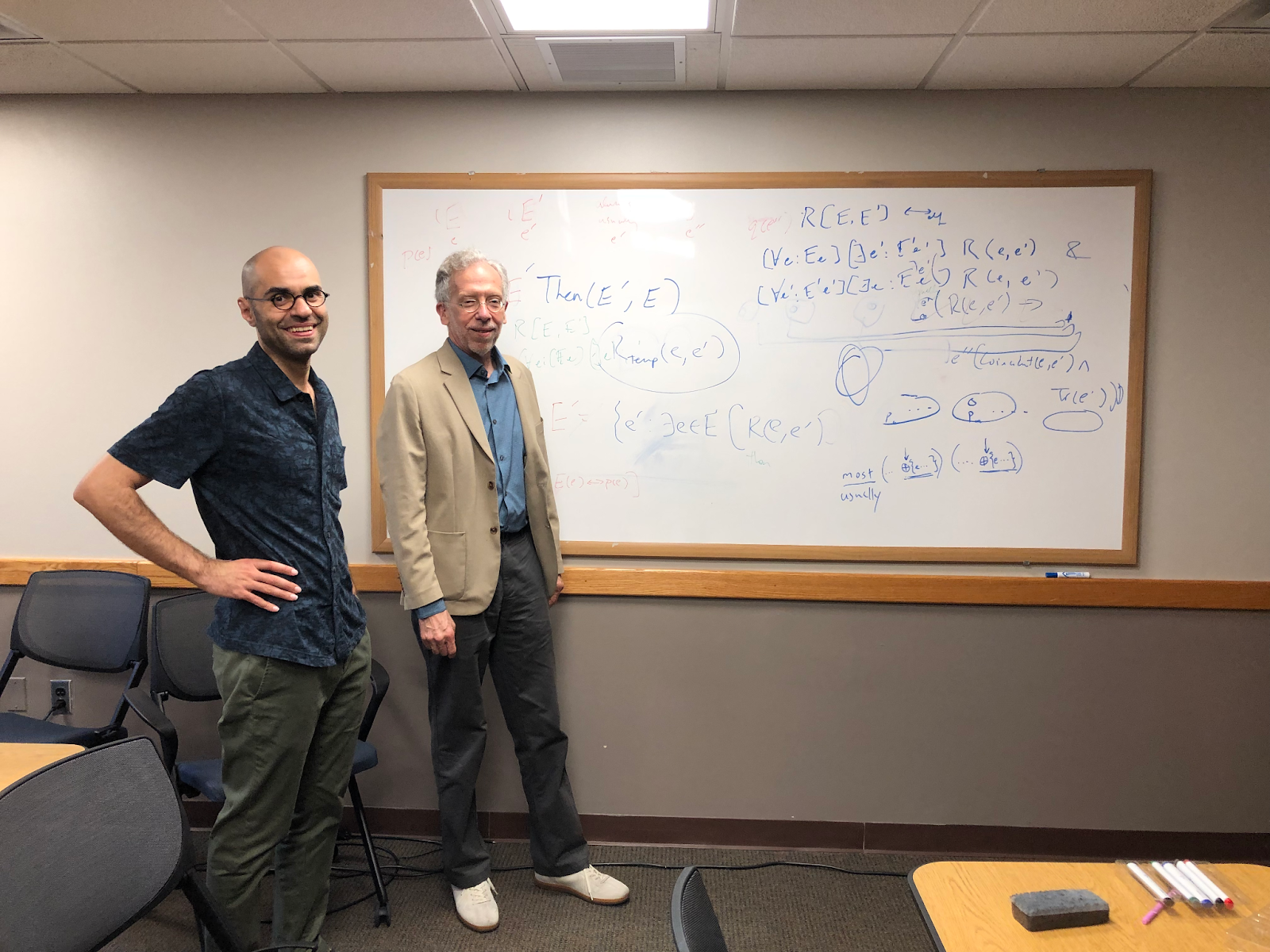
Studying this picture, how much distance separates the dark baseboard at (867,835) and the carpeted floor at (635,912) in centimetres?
5

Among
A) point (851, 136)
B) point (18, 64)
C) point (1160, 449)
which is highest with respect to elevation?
point (18, 64)

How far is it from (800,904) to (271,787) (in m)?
1.53

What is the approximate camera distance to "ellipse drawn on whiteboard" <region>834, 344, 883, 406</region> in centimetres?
261

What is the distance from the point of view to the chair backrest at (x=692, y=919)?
3.20 ft

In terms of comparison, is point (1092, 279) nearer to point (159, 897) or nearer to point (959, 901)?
point (959, 901)

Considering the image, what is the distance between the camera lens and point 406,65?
239 centimetres

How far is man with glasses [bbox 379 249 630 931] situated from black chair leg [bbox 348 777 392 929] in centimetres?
19

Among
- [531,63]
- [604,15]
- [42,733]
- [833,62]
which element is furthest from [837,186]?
[42,733]

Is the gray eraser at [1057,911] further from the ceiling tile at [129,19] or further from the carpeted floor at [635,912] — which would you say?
the ceiling tile at [129,19]

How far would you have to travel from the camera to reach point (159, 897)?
1.26 metres

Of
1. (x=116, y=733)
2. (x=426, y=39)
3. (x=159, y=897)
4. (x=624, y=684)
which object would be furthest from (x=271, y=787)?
(x=426, y=39)

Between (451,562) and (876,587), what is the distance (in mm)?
1343

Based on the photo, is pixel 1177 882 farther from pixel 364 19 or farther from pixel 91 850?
pixel 364 19

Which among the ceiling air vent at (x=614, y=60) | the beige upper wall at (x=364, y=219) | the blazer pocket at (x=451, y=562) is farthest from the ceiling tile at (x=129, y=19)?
the blazer pocket at (x=451, y=562)
